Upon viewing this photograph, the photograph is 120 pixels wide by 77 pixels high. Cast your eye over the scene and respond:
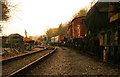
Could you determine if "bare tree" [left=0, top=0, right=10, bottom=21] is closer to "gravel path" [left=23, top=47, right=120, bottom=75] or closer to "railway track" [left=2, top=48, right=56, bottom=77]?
"railway track" [left=2, top=48, right=56, bottom=77]

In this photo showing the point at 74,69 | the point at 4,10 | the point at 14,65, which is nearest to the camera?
the point at 74,69

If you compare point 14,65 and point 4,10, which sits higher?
point 4,10

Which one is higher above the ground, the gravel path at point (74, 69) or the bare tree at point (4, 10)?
the bare tree at point (4, 10)

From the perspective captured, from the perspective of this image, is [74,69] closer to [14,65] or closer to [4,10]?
[14,65]

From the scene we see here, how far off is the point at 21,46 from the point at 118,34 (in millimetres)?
21631

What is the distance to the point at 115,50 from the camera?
10703mm

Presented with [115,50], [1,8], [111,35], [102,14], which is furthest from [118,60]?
[1,8]

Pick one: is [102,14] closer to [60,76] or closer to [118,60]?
[118,60]

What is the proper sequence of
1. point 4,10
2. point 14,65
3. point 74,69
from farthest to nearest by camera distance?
point 4,10, point 14,65, point 74,69

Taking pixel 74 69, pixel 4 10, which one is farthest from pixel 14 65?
pixel 4 10

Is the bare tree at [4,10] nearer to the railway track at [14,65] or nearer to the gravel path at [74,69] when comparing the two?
the railway track at [14,65]

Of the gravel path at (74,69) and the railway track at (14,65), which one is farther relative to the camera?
the railway track at (14,65)

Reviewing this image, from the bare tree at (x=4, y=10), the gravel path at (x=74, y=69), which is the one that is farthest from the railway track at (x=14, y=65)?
the bare tree at (x=4, y=10)

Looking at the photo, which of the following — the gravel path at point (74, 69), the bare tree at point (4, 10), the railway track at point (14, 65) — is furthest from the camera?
the bare tree at point (4, 10)
